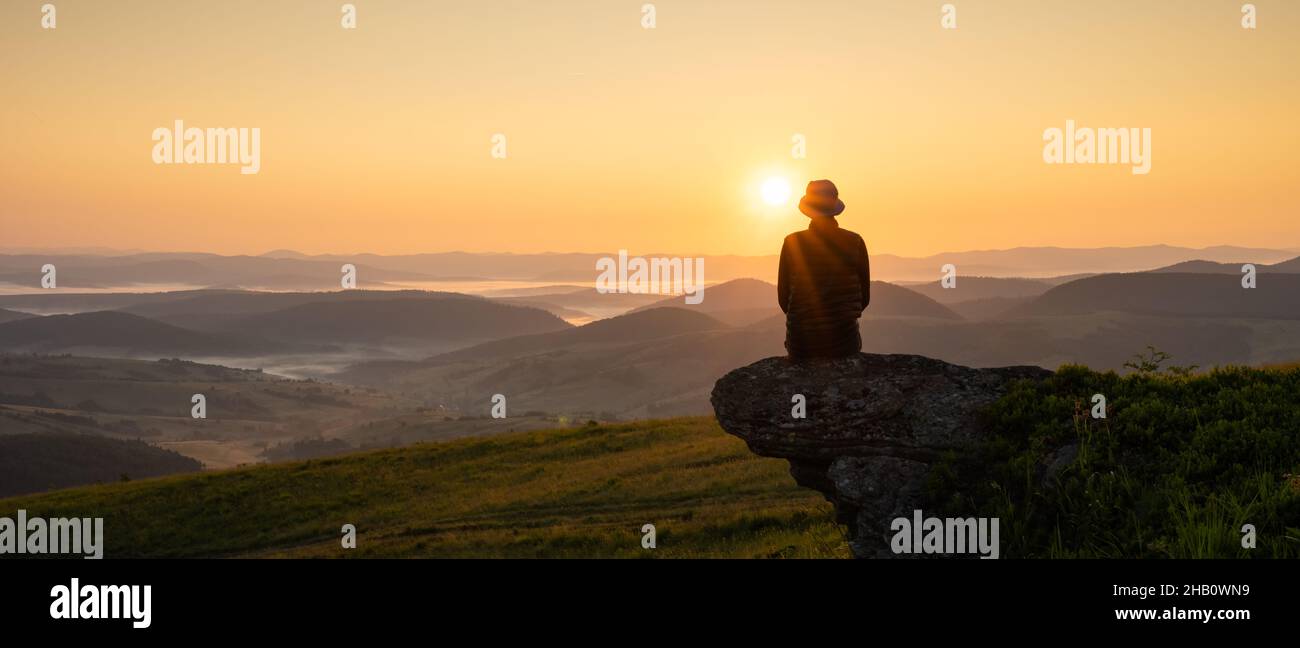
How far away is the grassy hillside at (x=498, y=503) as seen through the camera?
77.1 ft

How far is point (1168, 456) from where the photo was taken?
1175 centimetres

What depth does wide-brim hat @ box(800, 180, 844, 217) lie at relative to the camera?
52.0 ft

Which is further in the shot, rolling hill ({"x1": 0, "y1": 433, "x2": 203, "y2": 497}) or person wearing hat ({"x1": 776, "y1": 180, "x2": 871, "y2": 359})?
rolling hill ({"x1": 0, "y1": 433, "x2": 203, "y2": 497})

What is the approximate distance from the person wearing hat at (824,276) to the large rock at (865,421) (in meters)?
0.51

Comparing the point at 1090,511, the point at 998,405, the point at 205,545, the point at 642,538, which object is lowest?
the point at 205,545

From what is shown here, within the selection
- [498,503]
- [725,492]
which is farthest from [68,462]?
[725,492]

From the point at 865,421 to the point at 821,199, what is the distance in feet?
14.8

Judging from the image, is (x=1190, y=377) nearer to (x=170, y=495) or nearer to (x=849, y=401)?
(x=849, y=401)

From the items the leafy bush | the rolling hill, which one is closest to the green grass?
the leafy bush

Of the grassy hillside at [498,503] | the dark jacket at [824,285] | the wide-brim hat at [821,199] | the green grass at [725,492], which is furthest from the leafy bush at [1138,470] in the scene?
the wide-brim hat at [821,199]

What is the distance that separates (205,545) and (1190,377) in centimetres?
3678

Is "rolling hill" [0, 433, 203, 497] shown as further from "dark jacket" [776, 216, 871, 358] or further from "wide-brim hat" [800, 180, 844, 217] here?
"wide-brim hat" [800, 180, 844, 217]

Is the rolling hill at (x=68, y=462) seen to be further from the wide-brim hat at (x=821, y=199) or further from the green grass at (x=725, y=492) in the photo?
the wide-brim hat at (x=821, y=199)

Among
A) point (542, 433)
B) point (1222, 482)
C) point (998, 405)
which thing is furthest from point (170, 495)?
point (1222, 482)
